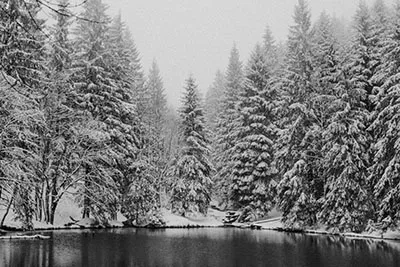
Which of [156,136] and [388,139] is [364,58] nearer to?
[388,139]

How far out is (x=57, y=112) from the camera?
93.2 feet

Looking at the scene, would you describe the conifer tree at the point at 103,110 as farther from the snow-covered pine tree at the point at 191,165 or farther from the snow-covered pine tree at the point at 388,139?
the snow-covered pine tree at the point at 388,139

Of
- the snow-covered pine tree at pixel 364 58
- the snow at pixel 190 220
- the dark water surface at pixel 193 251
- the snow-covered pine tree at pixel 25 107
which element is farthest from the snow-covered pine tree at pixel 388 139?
the snow-covered pine tree at pixel 25 107

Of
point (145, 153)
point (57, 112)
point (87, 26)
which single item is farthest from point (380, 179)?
point (87, 26)

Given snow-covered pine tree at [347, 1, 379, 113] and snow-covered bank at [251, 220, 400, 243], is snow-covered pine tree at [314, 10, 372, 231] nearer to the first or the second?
snow-covered bank at [251, 220, 400, 243]

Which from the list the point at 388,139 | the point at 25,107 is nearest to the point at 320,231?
the point at 388,139

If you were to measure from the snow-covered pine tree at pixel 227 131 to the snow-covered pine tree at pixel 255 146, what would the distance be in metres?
1.10

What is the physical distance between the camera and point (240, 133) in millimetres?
36688

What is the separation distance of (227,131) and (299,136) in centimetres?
1257

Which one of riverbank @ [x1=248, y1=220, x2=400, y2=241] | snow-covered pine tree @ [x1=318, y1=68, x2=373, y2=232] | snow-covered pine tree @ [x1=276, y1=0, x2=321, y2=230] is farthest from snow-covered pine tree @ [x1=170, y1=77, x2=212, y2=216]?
snow-covered pine tree @ [x1=318, y1=68, x2=373, y2=232]

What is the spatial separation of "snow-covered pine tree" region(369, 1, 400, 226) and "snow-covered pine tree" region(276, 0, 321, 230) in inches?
199

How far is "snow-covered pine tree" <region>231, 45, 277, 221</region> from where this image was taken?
33781 mm

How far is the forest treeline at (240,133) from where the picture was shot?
2420 centimetres

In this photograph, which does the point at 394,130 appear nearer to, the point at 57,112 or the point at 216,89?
the point at 57,112
